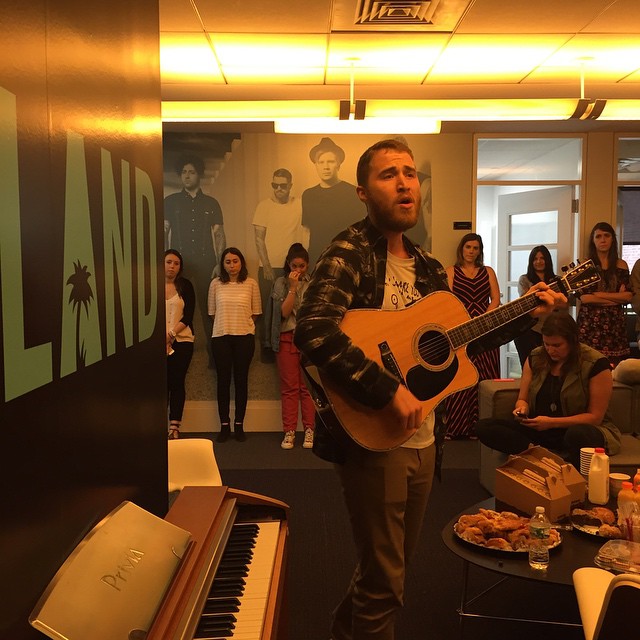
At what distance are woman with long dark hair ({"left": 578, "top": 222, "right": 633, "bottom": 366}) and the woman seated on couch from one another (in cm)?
211

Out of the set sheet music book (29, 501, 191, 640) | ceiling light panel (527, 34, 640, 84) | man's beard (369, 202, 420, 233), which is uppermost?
ceiling light panel (527, 34, 640, 84)

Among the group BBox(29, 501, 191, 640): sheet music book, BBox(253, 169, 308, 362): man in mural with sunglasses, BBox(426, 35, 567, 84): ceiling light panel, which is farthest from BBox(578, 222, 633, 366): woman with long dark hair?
BBox(29, 501, 191, 640): sheet music book

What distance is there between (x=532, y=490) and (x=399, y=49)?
321 cm

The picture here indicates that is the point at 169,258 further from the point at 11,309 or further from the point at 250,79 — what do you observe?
the point at 11,309

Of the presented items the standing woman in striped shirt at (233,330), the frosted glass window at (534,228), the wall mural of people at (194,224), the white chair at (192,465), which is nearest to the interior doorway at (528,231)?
the frosted glass window at (534,228)

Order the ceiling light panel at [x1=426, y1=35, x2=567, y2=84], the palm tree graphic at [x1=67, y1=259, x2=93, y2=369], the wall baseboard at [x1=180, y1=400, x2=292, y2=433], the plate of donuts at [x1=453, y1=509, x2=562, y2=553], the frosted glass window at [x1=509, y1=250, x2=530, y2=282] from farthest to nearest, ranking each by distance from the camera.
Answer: the frosted glass window at [x1=509, y1=250, x2=530, y2=282] → the wall baseboard at [x1=180, y1=400, x2=292, y2=433] → the ceiling light panel at [x1=426, y1=35, x2=567, y2=84] → the plate of donuts at [x1=453, y1=509, x2=562, y2=553] → the palm tree graphic at [x1=67, y1=259, x2=93, y2=369]

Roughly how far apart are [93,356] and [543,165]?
6267 mm

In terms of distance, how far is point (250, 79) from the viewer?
211 inches

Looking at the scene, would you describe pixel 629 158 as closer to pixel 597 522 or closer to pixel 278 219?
pixel 278 219

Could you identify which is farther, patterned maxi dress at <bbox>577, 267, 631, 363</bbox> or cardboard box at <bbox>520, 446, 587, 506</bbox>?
patterned maxi dress at <bbox>577, 267, 631, 363</bbox>

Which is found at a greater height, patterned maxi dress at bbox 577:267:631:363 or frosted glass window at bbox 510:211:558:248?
frosted glass window at bbox 510:211:558:248

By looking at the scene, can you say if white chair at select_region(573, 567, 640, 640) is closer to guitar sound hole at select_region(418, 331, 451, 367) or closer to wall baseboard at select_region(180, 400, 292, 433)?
guitar sound hole at select_region(418, 331, 451, 367)

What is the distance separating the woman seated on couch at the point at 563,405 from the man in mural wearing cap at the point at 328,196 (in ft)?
9.09

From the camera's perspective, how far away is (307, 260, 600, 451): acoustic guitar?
1.87 meters
